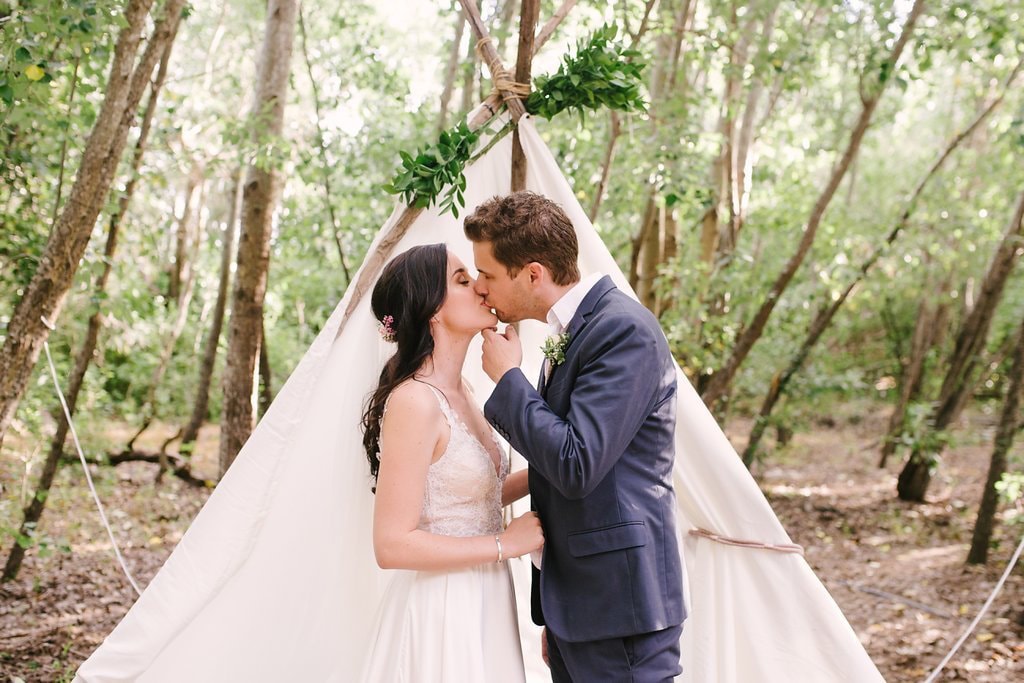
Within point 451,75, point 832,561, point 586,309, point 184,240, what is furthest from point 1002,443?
point 184,240

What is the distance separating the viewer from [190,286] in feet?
42.1

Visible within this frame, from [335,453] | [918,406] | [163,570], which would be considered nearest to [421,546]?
[335,453]

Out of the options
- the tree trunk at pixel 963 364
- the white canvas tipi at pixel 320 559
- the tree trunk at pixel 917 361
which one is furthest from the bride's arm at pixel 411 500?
the tree trunk at pixel 917 361

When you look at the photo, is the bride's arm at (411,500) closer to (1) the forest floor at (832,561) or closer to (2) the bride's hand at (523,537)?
(2) the bride's hand at (523,537)

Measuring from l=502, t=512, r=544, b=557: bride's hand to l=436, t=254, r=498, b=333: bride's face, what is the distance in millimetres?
577

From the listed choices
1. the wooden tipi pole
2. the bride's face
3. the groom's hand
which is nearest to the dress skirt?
the groom's hand

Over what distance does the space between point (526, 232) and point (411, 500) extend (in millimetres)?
777

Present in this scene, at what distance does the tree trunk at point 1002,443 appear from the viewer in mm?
5633

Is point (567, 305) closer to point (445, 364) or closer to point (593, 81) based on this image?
point (445, 364)

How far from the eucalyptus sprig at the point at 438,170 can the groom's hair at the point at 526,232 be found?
0.49 m

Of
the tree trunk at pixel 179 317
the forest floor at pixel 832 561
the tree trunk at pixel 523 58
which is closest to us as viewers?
the tree trunk at pixel 523 58

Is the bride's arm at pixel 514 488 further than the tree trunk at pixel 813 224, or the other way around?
the tree trunk at pixel 813 224

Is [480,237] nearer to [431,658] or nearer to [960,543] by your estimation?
[431,658]

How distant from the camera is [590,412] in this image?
2.03 metres
